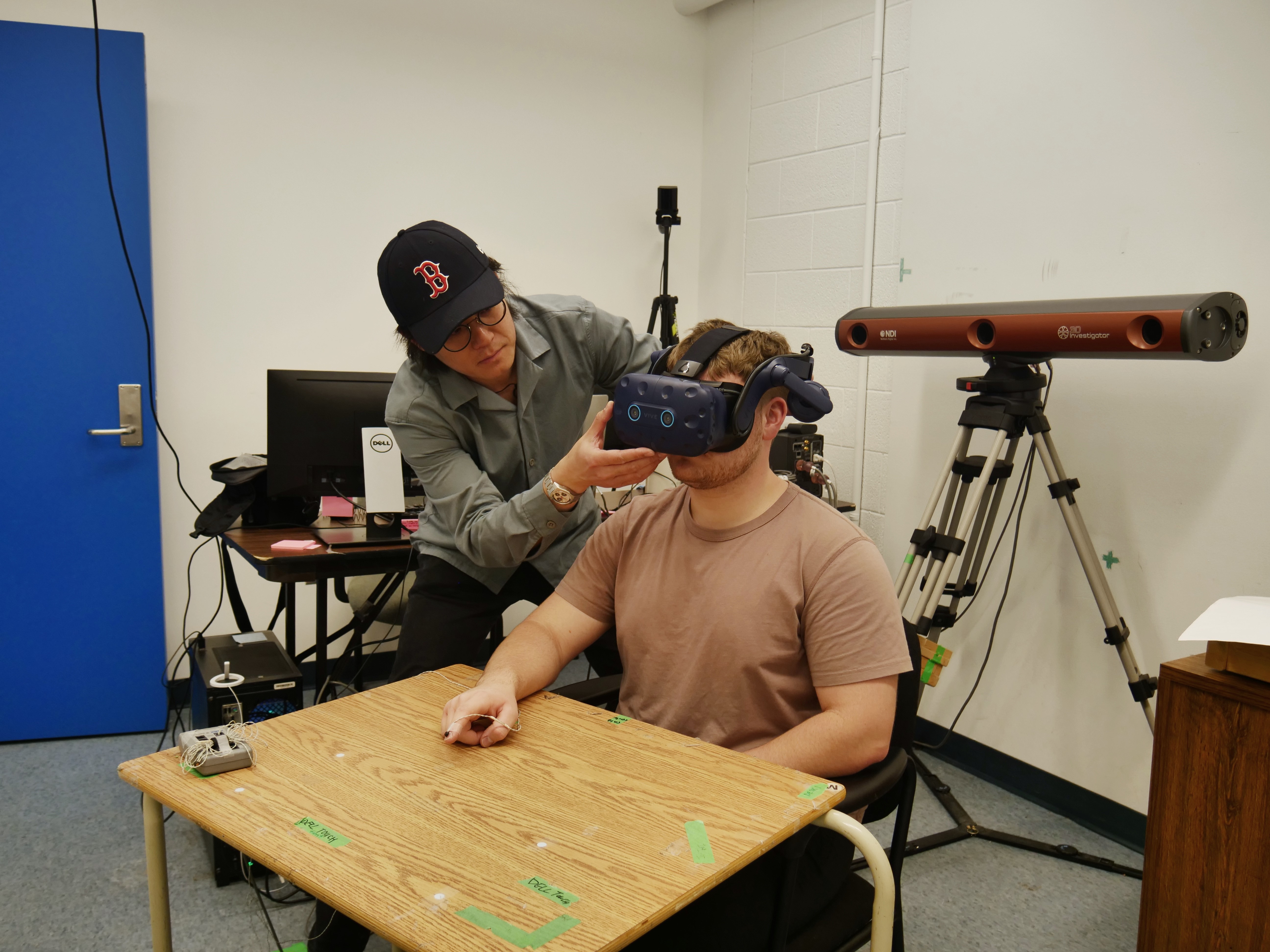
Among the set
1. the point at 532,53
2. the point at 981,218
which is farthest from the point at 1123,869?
the point at 532,53

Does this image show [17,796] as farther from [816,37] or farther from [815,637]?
[816,37]

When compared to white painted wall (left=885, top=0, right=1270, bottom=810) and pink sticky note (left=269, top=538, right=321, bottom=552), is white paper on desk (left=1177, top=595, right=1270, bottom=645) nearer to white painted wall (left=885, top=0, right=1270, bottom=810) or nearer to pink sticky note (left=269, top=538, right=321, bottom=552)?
white painted wall (left=885, top=0, right=1270, bottom=810)

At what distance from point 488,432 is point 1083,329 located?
4.11 feet

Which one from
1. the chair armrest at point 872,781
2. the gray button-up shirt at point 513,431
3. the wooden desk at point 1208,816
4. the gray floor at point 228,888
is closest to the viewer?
the chair armrest at point 872,781

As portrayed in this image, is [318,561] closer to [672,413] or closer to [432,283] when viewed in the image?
[432,283]

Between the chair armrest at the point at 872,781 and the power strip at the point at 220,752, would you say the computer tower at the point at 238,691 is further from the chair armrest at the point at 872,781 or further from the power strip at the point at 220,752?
the chair armrest at the point at 872,781

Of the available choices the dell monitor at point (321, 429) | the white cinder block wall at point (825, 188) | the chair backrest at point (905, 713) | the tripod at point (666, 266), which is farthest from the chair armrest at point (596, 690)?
the tripod at point (666, 266)

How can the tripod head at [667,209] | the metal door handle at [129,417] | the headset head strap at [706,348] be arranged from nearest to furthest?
the headset head strap at [706,348], the metal door handle at [129,417], the tripod head at [667,209]

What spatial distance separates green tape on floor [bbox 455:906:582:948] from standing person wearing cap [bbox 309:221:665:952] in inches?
29.7

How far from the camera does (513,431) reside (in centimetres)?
196

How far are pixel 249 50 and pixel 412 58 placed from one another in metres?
0.55

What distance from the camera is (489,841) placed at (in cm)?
95

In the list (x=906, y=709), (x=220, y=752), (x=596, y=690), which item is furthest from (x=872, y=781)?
(x=220, y=752)

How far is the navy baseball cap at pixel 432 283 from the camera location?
1.62m
